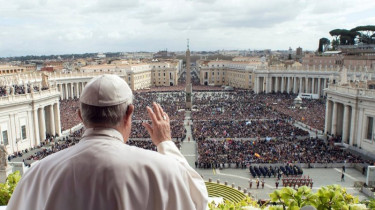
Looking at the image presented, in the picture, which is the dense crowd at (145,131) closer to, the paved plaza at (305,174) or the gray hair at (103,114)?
the paved plaza at (305,174)

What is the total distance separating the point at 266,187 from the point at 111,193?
26.6 meters

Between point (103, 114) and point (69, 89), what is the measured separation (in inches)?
3308

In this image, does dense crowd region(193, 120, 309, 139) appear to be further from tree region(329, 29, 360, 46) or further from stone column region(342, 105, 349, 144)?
tree region(329, 29, 360, 46)

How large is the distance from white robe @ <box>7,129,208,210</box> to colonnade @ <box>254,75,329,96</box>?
8444 cm

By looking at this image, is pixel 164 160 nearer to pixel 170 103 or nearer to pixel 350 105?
pixel 350 105

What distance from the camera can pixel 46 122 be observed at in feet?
152

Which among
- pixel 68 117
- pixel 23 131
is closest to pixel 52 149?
pixel 23 131

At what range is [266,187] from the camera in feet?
89.9

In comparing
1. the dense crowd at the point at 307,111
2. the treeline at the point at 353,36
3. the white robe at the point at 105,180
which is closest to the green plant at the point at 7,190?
the white robe at the point at 105,180

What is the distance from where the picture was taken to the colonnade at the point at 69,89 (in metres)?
78.6

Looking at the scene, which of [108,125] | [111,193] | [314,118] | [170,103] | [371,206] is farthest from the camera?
[170,103]

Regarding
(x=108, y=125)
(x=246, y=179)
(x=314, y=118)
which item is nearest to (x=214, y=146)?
(x=246, y=179)

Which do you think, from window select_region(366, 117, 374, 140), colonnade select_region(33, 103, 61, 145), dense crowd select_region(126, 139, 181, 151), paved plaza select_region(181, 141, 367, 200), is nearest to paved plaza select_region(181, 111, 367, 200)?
paved plaza select_region(181, 141, 367, 200)

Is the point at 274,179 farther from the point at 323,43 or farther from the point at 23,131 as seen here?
the point at 323,43
